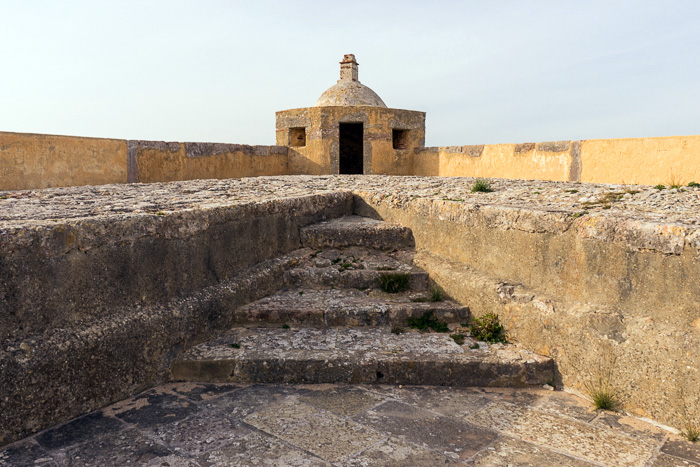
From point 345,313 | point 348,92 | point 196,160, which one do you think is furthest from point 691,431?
point 348,92

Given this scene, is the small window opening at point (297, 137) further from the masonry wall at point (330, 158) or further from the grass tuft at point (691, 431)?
the grass tuft at point (691, 431)

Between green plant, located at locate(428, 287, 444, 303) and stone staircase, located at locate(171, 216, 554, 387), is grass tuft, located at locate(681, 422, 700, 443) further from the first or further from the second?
green plant, located at locate(428, 287, 444, 303)

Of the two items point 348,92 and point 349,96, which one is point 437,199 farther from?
point 348,92

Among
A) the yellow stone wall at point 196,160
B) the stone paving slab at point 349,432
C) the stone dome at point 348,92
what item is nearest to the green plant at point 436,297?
the stone paving slab at point 349,432

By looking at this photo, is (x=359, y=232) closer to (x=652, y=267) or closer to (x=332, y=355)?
(x=332, y=355)

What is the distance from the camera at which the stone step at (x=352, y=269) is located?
14.2 ft

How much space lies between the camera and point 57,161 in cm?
654

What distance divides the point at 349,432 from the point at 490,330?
4.82ft

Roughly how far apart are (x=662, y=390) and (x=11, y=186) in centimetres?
666

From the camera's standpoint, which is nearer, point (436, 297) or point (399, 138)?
point (436, 297)

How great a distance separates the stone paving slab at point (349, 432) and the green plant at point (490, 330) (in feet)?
1.62

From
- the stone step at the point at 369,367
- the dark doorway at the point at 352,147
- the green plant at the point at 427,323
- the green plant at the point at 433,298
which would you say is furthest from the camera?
the dark doorway at the point at 352,147

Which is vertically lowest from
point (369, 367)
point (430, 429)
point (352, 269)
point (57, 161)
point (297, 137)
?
point (430, 429)

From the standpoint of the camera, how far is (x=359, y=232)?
16.1ft
